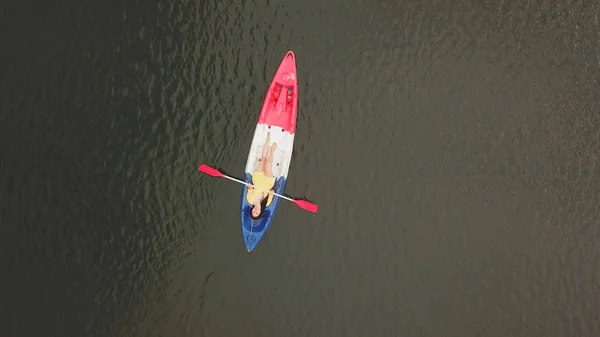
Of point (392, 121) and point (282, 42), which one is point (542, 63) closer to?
point (392, 121)

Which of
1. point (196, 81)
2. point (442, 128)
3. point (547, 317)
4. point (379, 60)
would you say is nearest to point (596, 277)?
point (547, 317)

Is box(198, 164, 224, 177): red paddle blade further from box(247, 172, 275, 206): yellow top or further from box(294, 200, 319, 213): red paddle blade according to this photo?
box(294, 200, 319, 213): red paddle blade

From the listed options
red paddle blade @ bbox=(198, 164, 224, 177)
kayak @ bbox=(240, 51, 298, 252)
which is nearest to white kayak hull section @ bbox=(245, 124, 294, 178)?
kayak @ bbox=(240, 51, 298, 252)

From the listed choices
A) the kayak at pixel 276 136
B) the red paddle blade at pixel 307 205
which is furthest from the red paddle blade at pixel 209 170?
the red paddle blade at pixel 307 205

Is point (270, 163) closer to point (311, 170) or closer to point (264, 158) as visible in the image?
point (264, 158)

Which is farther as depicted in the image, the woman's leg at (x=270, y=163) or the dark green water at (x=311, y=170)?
the woman's leg at (x=270, y=163)

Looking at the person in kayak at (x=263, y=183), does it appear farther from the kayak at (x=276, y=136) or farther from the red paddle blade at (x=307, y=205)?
the red paddle blade at (x=307, y=205)

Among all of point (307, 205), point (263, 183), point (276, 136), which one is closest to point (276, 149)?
Result: point (276, 136)
